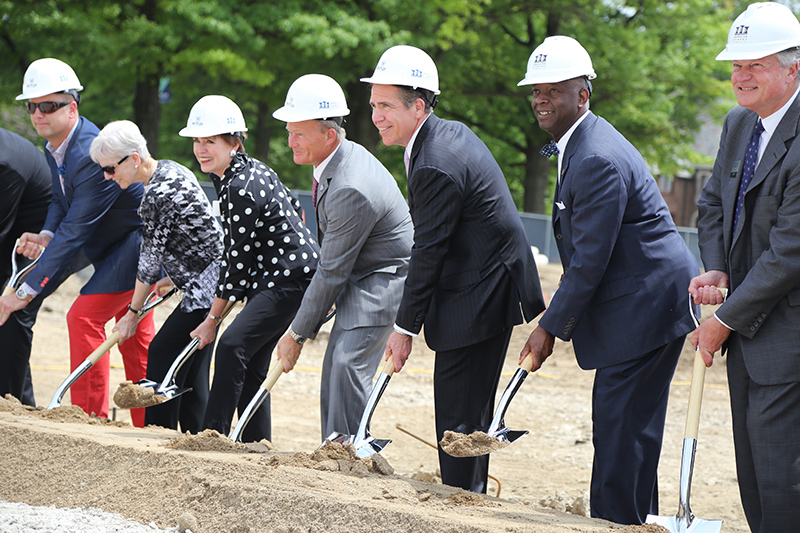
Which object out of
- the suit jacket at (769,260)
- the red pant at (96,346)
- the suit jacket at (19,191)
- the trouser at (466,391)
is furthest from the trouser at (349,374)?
the suit jacket at (19,191)

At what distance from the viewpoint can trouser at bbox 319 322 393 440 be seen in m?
4.24

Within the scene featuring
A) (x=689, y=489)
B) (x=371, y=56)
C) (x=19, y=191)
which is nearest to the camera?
(x=689, y=489)

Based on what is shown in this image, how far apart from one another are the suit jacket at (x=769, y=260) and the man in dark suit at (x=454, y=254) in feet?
3.01

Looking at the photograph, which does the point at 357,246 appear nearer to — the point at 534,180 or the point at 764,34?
the point at 764,34

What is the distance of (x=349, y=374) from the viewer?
4.23m

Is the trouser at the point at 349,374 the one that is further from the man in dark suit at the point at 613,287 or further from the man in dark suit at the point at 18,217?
the man in dark suit at the point at 18,217

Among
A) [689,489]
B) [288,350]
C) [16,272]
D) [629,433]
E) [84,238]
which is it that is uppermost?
[84,238]

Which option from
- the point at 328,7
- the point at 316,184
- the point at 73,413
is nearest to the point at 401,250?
the point at 316,184

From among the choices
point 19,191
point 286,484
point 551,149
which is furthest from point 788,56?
point 19,191

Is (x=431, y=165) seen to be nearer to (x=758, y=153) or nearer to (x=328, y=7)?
(x=758, y=153)

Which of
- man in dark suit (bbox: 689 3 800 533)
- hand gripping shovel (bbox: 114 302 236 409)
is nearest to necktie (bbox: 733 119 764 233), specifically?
man in dark suit (bbox: 689 3 800 533)

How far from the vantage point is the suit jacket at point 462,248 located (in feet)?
12.5

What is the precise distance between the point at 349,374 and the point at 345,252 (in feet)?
1.91

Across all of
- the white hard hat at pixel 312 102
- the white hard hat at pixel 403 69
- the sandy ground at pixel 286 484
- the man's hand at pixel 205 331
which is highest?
the white hard hat at pixel 403 69
